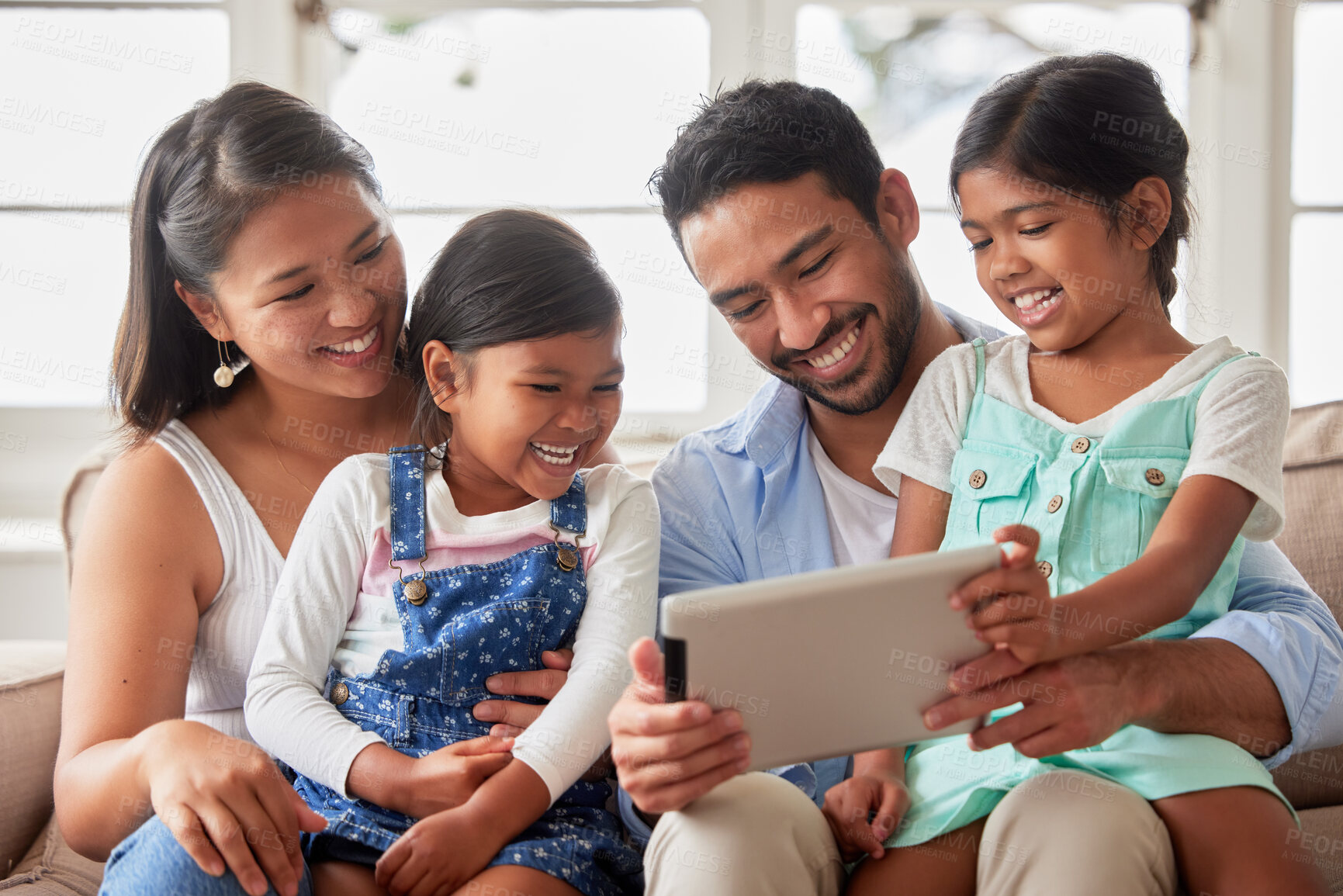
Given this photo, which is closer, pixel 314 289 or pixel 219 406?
pixel 314 289

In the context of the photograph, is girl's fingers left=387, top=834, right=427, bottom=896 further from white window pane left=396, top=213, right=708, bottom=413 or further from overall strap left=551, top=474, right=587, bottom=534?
white window pane left=396, top=213, right=708, bottom=413

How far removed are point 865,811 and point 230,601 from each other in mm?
917

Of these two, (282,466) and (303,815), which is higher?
(282,466)

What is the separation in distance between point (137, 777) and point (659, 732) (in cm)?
61

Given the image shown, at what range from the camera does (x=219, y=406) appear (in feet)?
5.33

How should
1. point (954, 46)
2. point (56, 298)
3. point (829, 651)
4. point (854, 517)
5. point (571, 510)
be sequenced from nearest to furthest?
point (829, 651), point (571, 510), point (854, 517), point (954, 46), point (56, 298)

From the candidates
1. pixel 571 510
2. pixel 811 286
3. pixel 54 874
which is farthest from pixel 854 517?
pixel 54 874

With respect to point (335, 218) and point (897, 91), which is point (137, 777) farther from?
point (897, 91)

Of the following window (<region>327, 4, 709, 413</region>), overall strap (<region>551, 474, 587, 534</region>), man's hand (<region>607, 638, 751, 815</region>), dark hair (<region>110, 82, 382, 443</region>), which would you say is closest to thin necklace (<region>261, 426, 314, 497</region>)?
dark hair (<region>110, 82, 382, 443</region>)

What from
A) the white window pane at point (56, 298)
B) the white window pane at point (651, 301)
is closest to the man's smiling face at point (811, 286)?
the white window pane at point (651, 301)

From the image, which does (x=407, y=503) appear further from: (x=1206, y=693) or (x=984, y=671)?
(x=1206, y=693)

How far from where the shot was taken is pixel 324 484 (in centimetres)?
141

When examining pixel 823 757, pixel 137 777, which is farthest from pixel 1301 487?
pixel 137 777

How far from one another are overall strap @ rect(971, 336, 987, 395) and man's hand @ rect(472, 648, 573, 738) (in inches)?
26.6
